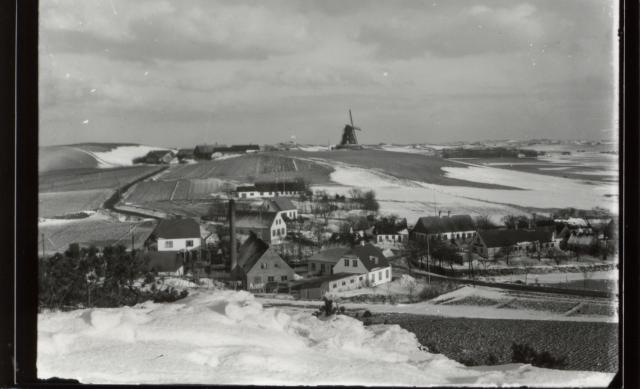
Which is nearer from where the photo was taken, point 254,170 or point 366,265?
point 366,265

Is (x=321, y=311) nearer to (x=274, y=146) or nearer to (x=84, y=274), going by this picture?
(x=274, y=146)

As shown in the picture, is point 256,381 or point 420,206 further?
point 420,206

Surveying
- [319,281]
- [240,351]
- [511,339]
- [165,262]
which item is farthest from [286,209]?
[511,339]

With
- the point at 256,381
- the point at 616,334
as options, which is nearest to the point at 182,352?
the point at 256,381

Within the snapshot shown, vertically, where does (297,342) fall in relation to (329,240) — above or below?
below

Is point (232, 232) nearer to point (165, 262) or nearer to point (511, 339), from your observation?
point (165, 262)

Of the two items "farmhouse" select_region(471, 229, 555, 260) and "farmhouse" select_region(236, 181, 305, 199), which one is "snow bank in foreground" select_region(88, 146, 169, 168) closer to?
"farmhouse" select_region(236, 181, 305, 199)
